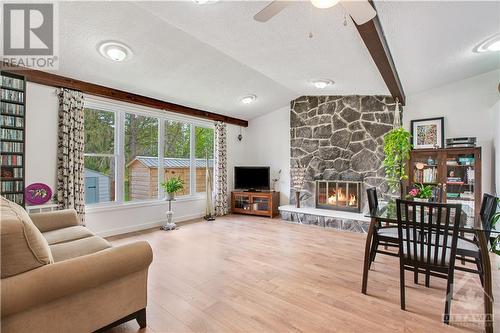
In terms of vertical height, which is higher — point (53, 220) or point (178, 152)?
point (178, 152)

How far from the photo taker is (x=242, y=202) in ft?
20.5

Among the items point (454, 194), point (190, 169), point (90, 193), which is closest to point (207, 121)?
point (190, 169)

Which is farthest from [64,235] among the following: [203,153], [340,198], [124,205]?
[340,198]

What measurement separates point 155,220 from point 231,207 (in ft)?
6.62

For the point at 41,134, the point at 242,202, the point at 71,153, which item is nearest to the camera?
the point at 41,134

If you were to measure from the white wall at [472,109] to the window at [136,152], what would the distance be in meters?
4.75

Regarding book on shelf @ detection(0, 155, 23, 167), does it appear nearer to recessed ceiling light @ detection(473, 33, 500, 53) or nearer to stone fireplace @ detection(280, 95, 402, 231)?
stone fireplace @ detection(280, 95, 402, 231)

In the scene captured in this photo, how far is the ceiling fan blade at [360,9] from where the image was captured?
5.67 feet

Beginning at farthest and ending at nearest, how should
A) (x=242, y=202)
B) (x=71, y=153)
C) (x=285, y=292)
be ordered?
1. (x=242, y=202)
2. (x=71, y=153)
3. (x=285, y=292)

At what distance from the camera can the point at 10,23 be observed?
254 cm

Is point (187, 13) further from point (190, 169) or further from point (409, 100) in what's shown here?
point (409, 100)

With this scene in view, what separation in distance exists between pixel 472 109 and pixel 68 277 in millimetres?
5943

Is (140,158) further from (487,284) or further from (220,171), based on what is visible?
(487,284)

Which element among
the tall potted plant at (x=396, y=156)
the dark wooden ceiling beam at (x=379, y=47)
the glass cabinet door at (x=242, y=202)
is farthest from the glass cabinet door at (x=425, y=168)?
the glass cabinet door at (x=242, y=202)
